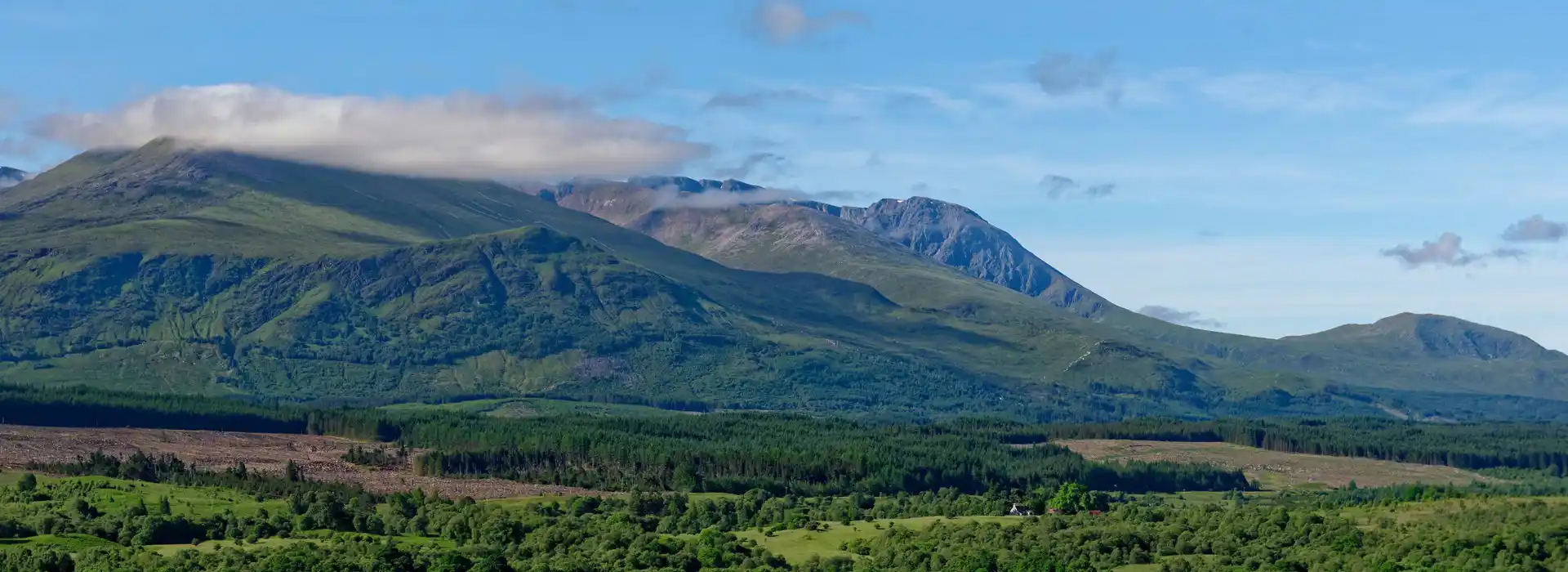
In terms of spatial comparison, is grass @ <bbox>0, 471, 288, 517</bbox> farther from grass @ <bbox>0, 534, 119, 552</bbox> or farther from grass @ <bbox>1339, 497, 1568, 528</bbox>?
grass @ <bbox>1339, 497, 1568, 528</bbox>

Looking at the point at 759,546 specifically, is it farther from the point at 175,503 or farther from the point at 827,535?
the point at 175,503

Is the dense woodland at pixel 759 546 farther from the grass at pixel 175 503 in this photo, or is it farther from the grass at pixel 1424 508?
the grass at pixel 175 503

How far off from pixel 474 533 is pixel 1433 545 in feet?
251

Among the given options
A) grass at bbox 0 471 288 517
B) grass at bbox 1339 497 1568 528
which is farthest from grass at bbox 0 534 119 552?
grass at bbox 1339 497 1568 528

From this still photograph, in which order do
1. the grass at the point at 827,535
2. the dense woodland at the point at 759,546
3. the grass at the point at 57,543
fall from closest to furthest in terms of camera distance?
1. the dense woodland at the point at 759,546
2. the grass at the point at 57,543
3. the grass at the point at 827,535

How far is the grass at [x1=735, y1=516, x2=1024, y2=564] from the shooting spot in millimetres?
152625

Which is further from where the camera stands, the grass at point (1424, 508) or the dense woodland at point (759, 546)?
the grass at point (1424, 508)

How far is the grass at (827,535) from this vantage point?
501ft

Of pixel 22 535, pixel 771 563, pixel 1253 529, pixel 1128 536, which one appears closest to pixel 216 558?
pixel 22 535

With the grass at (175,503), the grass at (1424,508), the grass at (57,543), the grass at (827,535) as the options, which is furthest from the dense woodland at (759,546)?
the grass at (175,503)

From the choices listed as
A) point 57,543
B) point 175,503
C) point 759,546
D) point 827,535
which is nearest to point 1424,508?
point 827,535

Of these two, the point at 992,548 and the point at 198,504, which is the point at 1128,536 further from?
the point at 198,504

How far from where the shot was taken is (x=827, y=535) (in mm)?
162000

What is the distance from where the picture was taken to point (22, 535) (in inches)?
6093
